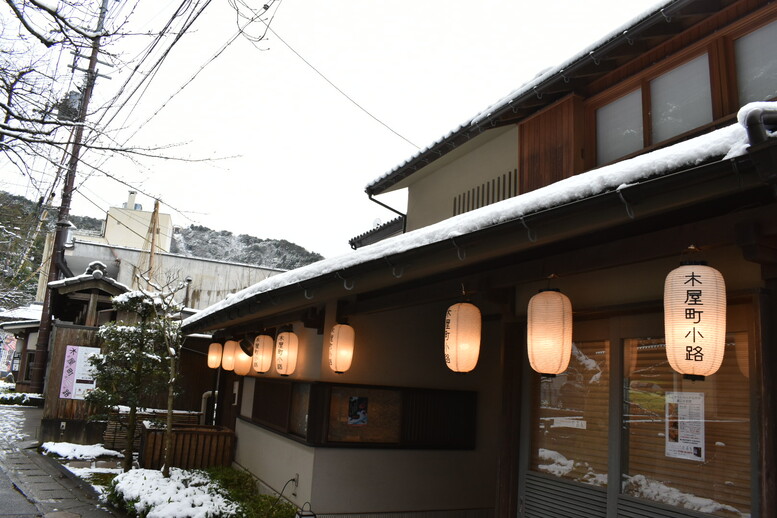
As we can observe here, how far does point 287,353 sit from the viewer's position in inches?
410

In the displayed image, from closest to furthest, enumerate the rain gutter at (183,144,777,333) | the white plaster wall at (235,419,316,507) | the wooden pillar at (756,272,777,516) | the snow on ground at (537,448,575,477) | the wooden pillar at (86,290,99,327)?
the rain gutter at (183,144,777,333), the wooden pillar at (756,272,777,516), the snow on ground at (537,448,575,477), the white plaster wall at (235,419,316,507), the wooden pillar at (86,290,99,327)

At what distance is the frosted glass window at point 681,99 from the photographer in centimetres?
686

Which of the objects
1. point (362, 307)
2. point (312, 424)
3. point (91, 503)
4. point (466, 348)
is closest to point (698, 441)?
point (466, 348)

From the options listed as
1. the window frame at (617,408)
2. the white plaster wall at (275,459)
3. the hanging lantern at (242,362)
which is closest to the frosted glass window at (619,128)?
the window frame at (617,408)

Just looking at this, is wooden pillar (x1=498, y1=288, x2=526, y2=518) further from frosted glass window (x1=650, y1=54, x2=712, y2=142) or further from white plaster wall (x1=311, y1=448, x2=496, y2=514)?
white plaster wall (x1=311, y1=448, x2=496, y2=514)

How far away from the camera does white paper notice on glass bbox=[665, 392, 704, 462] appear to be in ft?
16.6

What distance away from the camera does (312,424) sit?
9.37 metres

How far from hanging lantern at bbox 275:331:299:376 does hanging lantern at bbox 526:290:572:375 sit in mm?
5759

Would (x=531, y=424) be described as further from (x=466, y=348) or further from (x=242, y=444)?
(x=242, y=444)

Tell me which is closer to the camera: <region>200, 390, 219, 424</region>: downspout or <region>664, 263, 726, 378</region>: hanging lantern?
<region>664, 263, 726, 378</region>: hanging lantern

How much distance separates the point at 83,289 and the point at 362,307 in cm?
1340

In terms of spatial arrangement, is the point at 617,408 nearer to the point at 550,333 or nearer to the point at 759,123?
the point at 550,333

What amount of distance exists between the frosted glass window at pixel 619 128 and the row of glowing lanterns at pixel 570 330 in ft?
10.2

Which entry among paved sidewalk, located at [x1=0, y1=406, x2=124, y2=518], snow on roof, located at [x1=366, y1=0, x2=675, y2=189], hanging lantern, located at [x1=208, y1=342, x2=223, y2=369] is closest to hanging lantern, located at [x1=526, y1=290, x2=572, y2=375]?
snow on roof, located at [x1=366, y1=0, x2=675, y2=189]
